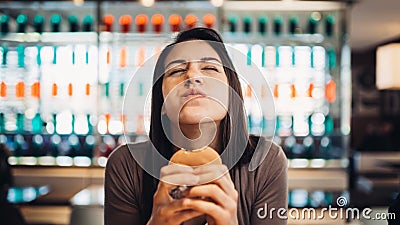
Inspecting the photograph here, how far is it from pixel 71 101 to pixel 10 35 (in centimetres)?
25

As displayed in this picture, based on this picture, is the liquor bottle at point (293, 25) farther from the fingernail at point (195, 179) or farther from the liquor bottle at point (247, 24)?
the fingernail at point (195, 179)

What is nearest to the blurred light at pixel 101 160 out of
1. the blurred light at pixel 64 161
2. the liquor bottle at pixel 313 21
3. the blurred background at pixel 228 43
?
the blurred background at pixel 228 43

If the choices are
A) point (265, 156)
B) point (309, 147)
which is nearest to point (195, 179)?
point (265, 156)

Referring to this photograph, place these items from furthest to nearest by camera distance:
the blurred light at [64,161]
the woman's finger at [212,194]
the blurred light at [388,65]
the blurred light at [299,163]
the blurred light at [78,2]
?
1. the blurred light at [78,2]
2. the blurred light at [64,161]
3. the blurred light at [299,163]
4. the blurred light at [388,65]
5. the woman's finger at [212,194]

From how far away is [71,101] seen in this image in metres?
1.67

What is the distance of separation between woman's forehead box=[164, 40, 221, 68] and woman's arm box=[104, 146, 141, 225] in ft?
0.78

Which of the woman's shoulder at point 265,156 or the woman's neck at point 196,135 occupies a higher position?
the woman's neck at point 196,135

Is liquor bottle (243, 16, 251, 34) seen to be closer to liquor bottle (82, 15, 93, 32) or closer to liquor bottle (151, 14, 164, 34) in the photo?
liquor bottle (151, 14, 164, 34)

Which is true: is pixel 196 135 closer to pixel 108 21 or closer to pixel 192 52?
pixel 192 52

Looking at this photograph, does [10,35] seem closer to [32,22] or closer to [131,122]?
[32,22]

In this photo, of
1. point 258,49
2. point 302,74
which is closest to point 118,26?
point 258,49

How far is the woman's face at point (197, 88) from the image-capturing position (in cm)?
126

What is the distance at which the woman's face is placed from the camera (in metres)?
1.26

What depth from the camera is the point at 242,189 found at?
127cm
